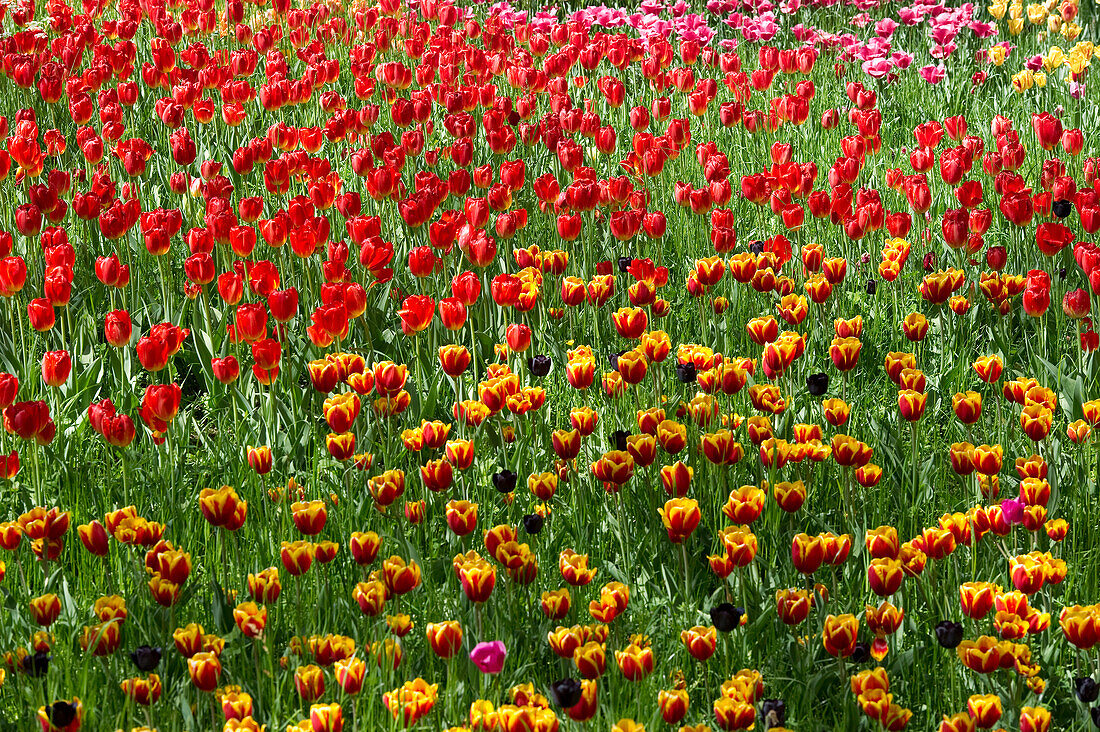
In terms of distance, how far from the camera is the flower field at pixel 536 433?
6.30ft

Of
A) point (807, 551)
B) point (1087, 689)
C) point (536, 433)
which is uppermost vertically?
point (807, 551)

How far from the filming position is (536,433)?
9.73 feet

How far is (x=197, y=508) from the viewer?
264 cm

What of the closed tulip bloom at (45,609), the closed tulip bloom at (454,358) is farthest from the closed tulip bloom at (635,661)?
the closed tulip bloom at (454,358)

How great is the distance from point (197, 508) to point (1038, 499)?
1707mm

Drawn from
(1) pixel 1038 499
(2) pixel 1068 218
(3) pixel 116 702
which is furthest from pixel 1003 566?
(2) pixel 1068 218

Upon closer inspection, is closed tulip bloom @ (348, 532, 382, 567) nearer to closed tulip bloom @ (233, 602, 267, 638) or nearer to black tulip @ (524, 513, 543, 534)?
closed tulip bloom @ (233, 602, 267, 638)

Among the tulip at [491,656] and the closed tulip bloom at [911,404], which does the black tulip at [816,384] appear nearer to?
the closed tulip bloom at [911,404]

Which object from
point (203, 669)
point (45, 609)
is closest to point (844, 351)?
point (203, 669)

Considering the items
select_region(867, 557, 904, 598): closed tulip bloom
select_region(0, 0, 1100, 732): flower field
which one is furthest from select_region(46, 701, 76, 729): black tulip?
select_region(867, 557, 904, 598): closed tulip bloom

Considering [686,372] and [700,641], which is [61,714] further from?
[686,372]

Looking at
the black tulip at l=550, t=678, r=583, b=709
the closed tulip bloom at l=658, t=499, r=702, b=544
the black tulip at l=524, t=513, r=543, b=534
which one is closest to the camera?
the black tulip at l=550, t=678, r=583, b=709

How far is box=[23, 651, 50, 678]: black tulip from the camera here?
1.75m

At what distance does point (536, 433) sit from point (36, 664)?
1.43m
